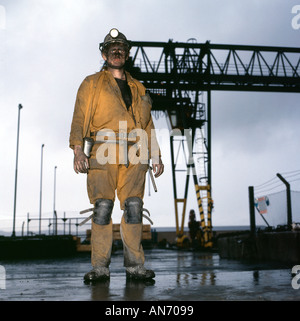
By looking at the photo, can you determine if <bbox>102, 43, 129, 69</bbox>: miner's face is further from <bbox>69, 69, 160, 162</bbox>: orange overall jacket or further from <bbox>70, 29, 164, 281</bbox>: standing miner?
<bbox>69, 69, 160, 162</bbox>: orange overall jacket

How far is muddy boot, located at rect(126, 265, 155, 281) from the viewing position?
3.75 meters

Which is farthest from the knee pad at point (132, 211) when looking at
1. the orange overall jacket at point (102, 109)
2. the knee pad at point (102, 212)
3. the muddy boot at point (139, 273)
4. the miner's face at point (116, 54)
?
the miner's face at point (116, 54)

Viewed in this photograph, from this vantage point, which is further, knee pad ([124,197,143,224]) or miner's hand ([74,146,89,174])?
knee pad ([124,197,143,224])

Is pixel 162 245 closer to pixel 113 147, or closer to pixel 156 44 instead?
pixel 156 44

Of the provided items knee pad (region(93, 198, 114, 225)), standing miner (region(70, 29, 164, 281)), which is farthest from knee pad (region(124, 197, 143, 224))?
knee pad (region(93, 198, 114, 225))

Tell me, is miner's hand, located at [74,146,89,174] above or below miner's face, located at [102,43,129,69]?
below

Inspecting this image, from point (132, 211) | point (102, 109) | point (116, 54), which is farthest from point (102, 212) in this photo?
point (116, 54)

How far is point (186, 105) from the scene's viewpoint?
24625 millimetres

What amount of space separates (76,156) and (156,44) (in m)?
21.2

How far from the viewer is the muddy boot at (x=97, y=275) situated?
363 cm

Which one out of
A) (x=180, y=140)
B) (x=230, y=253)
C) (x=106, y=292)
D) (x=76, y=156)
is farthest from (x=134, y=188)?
(x=180, y=140)

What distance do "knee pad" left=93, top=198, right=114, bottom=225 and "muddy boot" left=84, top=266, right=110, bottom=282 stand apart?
1.27ft

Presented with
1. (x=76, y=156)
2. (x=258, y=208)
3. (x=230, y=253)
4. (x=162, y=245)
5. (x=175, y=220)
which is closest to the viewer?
(x=76, y=156)

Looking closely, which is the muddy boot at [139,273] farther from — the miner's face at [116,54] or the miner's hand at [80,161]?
the miner's face at [116,54]
